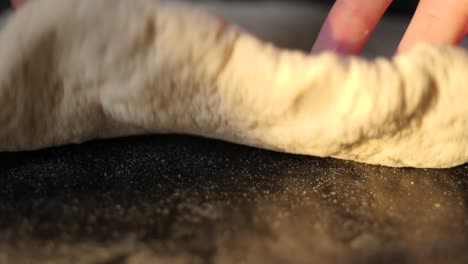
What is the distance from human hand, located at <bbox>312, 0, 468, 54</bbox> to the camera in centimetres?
74

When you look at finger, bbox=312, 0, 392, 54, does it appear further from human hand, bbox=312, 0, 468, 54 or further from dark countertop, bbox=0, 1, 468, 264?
dark countertop, bbox=0, 1, 468, 264

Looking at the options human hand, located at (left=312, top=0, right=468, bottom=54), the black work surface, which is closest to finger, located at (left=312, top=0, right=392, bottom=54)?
human hand, located at (left=312, top=0, right=468, bottom=54)

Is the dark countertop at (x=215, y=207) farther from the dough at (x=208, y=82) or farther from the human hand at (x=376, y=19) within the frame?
the human hand at (x=376, y=19)

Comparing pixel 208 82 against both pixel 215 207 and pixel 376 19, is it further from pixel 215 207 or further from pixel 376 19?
pixel 376 19

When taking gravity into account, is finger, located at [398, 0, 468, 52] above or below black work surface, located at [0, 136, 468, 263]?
above

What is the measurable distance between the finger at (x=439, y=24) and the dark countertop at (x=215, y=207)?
8.6 inches

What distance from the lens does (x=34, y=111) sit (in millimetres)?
615

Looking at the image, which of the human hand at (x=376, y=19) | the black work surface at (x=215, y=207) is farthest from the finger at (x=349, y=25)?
the black work surface at (x=215, y=207)

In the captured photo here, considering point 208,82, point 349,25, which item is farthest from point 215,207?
point 349,25

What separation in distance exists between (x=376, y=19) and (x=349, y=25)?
0.07 m

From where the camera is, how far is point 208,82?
0.57 metres

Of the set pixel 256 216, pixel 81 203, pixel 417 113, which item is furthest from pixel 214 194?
pixel 417 113

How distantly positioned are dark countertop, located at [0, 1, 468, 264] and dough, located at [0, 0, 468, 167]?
54mm

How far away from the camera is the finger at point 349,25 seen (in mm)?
806
